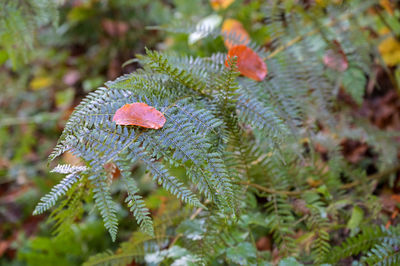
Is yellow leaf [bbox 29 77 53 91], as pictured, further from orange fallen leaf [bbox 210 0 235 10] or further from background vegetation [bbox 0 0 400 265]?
orange fallen leaf [bbox 210 0 235 10]

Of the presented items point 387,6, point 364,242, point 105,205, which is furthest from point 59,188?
point 387,6

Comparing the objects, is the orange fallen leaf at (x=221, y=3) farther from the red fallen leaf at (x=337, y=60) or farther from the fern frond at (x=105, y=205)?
the fern frond at (x=105, y=205)

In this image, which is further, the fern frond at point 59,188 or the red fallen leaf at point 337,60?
the red fallen leaf at point 337,60

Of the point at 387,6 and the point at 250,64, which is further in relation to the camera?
the point at 387,6

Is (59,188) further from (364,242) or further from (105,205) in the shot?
(364,242)

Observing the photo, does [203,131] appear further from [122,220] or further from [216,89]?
[122,220]

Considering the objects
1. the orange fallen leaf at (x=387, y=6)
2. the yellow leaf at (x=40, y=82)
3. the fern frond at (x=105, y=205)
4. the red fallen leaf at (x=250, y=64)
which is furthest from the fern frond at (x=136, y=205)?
the yellow leaf at (x=40, y=82)
